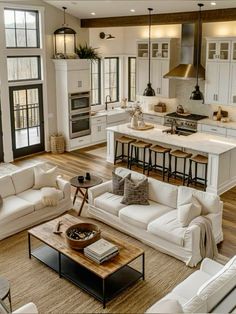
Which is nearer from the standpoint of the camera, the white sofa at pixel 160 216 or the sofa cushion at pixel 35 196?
Answer: the white sofa at pixel 160 216

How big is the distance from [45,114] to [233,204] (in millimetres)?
5964

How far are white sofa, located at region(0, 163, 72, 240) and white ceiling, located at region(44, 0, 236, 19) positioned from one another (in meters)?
4.59

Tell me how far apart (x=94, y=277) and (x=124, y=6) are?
675 centimetres

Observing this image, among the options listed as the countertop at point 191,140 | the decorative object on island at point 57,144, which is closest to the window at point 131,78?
the decorative object on island at point 57,144

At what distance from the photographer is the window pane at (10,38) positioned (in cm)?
1023

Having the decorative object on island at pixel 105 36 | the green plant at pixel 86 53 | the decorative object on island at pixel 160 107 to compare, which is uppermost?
the decorative object on island at pixel 105 36

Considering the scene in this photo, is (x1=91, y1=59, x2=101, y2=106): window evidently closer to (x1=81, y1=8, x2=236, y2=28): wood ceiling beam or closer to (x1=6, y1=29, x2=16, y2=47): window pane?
(x1=81, y1=8, x2=236, y2=28): wood ceiling beam

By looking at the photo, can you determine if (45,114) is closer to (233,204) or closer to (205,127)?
(205,127)

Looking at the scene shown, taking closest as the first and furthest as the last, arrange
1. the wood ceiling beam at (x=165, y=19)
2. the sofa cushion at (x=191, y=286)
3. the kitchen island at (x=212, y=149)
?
the sofa cushion at (x=191, y=286) → the kitchen island at (x=212, y=149) → the wood ceiling beam at (x=165, y=19)

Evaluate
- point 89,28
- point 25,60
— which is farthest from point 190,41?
point 25,60

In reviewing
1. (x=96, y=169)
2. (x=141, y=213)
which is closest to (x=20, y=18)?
(x=96, y=169)

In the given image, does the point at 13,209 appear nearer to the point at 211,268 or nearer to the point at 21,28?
the point at 211,268

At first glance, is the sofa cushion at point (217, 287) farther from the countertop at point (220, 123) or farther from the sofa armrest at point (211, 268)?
the countertop at point (220, 123)

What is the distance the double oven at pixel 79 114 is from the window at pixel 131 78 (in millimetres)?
2225
